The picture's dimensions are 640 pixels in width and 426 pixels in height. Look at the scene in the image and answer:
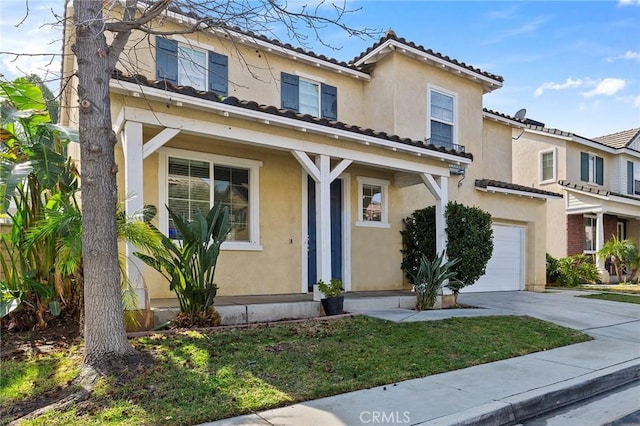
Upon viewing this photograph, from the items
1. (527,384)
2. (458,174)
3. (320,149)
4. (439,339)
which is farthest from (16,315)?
(458,174)

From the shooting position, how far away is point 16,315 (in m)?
6.20

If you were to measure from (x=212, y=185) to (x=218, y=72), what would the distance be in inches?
106

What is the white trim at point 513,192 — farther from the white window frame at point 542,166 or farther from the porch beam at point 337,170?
the porch beam at point 337,170

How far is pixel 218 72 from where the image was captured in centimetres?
972

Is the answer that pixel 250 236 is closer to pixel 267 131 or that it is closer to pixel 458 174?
pixel 267 131

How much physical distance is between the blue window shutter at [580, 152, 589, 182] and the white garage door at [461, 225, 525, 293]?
27.6 feet

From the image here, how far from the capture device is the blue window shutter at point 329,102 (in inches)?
444

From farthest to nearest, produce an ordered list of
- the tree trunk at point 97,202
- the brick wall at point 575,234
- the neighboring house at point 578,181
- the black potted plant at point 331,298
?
the brick wall at point 575,234 → the neighboring house at point 578,181 → the black potted plant at point 331,298 → the tree trunk at point 97,202

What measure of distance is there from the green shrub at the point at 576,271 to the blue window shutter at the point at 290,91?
12.8m

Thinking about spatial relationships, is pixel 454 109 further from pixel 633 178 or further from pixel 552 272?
pixel 633 178

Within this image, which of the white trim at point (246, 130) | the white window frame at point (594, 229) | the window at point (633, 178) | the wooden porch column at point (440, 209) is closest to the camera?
the white trim at point (246, 130)

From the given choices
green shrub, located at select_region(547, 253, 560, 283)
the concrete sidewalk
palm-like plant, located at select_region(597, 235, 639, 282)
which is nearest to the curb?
the concrete sidewalk

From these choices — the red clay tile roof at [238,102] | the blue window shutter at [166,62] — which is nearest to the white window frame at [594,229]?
the red clay tile roof at [238,102]

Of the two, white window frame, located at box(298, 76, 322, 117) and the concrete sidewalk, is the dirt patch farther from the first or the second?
white window frame, located at box(298, 76, 322, 117)
